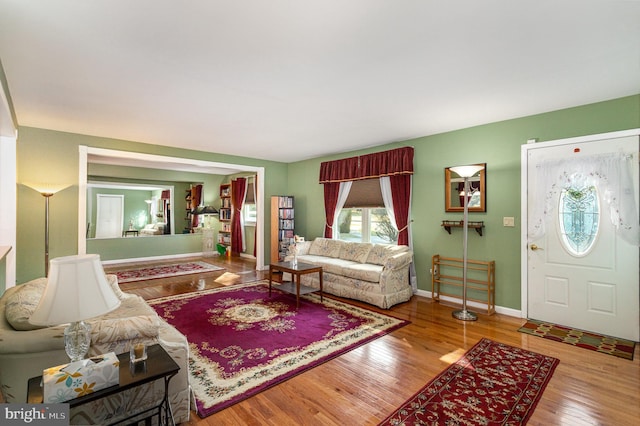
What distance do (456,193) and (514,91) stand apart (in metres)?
1.69

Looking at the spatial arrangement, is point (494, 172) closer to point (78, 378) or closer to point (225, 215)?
point (78, 378)

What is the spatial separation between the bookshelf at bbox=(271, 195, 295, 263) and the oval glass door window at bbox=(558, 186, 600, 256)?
15.8 feet

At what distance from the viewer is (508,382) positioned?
2.41 metres

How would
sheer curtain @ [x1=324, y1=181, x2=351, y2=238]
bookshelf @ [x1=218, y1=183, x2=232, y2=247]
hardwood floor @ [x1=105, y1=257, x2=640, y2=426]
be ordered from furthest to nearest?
bookshelf @ [x1=218, y1=183, x2=232, y2=247] < sheer curtain @ [x1=324, y1=181, x2=351, y2=238] < hardwood floor @ [x1=105, y1=257, x2=640, y2=426]

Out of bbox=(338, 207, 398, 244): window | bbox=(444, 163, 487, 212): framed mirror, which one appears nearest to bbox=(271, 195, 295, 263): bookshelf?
bbox=(338, 207, 398, 244): window

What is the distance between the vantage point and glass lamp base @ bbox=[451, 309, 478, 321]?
3.82 meters

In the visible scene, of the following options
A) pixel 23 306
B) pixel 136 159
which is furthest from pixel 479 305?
pixel 136 159

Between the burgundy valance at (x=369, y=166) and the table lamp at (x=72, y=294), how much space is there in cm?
442

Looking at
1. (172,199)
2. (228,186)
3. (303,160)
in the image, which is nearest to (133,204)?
(172,199)

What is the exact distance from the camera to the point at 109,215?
8.59 metres

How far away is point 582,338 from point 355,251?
304cm

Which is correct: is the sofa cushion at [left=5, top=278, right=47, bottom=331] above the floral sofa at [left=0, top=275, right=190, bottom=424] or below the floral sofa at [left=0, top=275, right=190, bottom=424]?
above

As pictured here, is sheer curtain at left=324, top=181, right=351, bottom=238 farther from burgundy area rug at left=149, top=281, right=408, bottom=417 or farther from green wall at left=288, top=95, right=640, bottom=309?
burgundy area rug at left=149, top=281, right=408, bottom=417

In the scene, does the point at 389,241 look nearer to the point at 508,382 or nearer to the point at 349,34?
the point at 508,382
